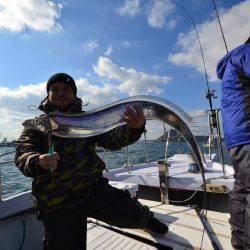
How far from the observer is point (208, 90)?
7352 mm

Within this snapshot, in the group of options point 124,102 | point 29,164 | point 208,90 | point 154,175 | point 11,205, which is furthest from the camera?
point 208,90

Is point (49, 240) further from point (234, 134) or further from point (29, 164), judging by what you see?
point (234, 134)

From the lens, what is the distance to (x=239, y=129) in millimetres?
2994

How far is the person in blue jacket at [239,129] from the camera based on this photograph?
2920 millimetres

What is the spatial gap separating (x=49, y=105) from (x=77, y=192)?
41.7 inches

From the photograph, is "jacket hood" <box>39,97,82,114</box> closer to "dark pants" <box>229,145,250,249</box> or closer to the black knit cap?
the black knit cap

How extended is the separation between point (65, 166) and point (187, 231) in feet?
7.15

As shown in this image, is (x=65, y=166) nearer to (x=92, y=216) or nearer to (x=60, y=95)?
(x=92, y=216)

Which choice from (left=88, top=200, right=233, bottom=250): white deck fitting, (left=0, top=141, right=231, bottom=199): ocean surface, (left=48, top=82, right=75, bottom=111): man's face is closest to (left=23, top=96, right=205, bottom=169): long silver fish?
(left=48, top=82, right=75, bottom=111): man's face

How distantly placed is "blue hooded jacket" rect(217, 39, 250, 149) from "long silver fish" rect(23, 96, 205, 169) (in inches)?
20.0

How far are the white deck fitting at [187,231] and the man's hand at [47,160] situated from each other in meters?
1.93

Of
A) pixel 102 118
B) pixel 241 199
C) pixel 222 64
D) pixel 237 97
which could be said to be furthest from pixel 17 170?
pixel 237 97

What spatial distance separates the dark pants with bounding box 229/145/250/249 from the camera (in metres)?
2.89

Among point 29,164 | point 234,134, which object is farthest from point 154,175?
point 29,164
